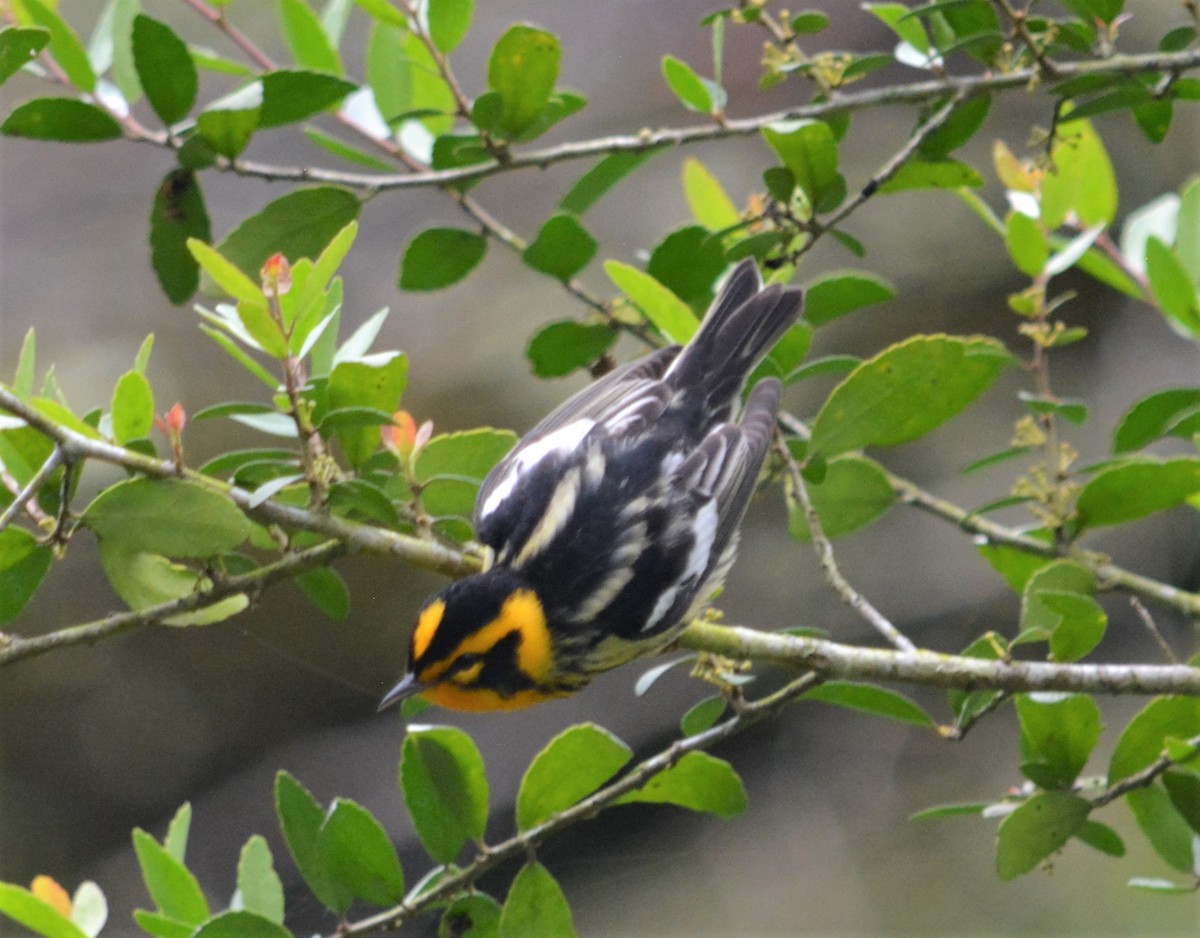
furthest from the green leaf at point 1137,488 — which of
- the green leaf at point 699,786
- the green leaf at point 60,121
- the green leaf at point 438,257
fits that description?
the green leaf at point 60,121

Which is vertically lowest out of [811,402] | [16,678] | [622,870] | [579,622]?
[622,870]

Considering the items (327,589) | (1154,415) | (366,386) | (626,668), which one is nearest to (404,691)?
(327,589)

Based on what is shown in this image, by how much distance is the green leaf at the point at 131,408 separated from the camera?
3.18 feet

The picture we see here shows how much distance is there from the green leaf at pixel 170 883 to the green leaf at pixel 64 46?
712 millimetres

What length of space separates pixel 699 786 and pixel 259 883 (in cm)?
39

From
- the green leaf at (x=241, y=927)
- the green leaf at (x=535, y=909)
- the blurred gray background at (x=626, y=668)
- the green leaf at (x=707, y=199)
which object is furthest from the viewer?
the blurred gray background at (x=626, y=668)

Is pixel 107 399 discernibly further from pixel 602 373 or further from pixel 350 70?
pixel 602 373

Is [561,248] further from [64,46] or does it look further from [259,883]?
[259,883]

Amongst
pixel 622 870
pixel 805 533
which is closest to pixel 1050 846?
pixel 805 533

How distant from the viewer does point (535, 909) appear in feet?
3.23

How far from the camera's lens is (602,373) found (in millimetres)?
1479

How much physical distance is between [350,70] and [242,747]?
1863 mm

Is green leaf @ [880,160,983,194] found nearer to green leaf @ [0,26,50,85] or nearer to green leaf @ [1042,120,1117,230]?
green leaf @ [1042,120,1117,230]

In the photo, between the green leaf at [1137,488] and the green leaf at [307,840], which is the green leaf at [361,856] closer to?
the green leaf at [307,840]
